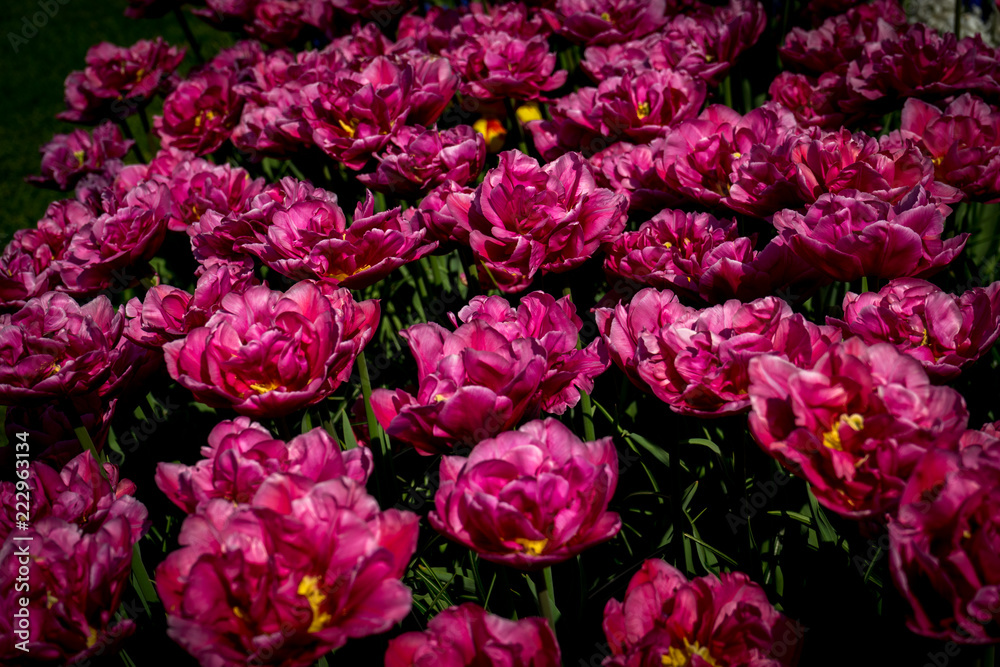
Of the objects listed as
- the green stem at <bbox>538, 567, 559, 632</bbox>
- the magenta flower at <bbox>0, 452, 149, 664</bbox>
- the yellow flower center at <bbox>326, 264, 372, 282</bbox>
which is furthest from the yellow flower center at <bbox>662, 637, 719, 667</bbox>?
the yellow flower center at <bbox>326, 264, 372, 282</bbox>

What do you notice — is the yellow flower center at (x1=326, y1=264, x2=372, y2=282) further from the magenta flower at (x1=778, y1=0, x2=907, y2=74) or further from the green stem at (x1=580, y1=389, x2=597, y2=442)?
the magenta flower at (x1=778, y1=0, x2=907, y2=74)

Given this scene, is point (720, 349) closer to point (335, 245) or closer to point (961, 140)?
point (335, 245)

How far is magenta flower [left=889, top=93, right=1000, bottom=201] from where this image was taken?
5.56 feet

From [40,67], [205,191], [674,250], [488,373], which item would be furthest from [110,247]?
[40,67]

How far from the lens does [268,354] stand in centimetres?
128

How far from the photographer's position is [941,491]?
93 cm

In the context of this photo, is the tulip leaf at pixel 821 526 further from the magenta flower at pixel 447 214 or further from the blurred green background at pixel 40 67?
the blurred green background at pixel 40 67

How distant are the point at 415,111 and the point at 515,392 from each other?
50.9 inches

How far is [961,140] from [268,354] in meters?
1.78

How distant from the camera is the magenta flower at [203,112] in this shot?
2604mm

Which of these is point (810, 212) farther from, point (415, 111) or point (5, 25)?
point (5, 25)

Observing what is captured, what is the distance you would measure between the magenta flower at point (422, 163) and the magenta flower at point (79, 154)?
1.74m

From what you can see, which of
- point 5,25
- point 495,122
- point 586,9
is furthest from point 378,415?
point 5,25

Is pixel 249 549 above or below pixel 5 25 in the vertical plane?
below
